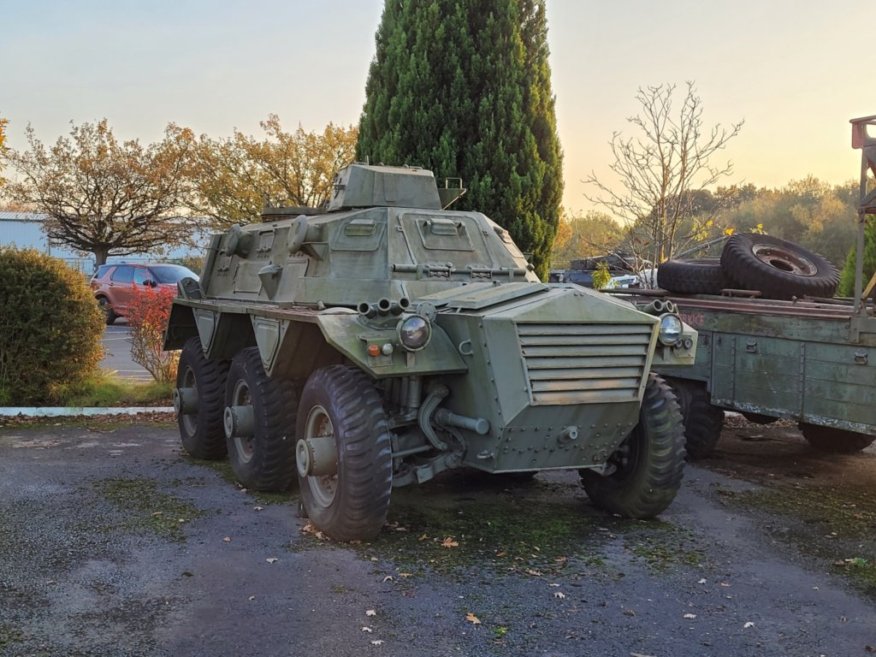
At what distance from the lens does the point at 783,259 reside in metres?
9.65

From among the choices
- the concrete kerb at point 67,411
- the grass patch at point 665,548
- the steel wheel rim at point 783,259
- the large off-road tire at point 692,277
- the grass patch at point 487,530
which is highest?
the steel wheel rim at point 783,259

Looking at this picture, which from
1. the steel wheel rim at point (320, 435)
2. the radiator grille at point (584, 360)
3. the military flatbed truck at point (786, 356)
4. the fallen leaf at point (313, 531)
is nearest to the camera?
the radiator grille at point (584, 360)

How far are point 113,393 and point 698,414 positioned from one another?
6738 millimetres

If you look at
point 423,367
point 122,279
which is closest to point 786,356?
point 423,367

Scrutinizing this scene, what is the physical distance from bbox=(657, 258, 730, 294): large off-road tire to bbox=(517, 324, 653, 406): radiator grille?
3.83m

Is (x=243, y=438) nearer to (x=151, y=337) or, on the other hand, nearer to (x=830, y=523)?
(x=830, y=523)

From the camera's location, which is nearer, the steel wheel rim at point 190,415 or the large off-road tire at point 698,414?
the large off-road tire at point 698,414

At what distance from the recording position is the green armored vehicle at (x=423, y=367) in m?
5.39

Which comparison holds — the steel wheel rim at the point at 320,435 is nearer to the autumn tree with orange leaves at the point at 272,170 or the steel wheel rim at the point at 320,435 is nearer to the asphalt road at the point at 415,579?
Result: the asphalt road at the point at 415,579

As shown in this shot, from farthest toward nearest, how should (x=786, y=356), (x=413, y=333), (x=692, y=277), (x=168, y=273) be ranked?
(x=168, y=273)
(x=692, y=277)
(x=786, y=356)
(x=413, y=333)

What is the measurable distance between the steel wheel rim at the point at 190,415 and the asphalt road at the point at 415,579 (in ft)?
4.08

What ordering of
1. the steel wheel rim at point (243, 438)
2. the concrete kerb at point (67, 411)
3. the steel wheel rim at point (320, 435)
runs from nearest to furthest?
the steel wheel rim at point (320, 435), the steel wheel rim at point (243, 438), the concrete kerb at point (67, 411)

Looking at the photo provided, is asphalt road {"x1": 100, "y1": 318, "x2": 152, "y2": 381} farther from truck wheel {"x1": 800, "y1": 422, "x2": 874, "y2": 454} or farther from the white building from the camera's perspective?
the white building

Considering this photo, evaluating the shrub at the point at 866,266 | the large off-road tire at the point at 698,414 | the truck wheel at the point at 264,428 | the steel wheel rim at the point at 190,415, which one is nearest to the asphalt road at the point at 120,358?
the steel wheel rim at the point at 190,415
